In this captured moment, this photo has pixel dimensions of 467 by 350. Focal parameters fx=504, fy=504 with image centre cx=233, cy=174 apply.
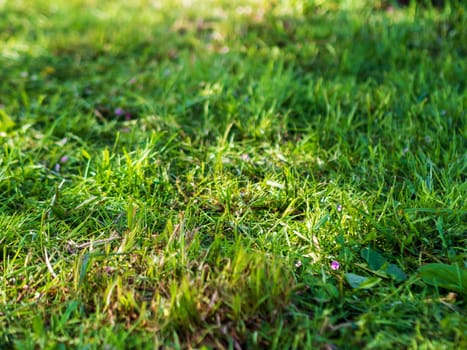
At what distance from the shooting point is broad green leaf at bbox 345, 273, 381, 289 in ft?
5.67

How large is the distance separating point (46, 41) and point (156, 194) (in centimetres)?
244

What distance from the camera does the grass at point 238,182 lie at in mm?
1649

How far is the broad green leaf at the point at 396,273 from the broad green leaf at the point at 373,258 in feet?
0.11

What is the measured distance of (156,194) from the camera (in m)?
2.36

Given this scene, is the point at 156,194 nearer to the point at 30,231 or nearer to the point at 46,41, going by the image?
the point at 30,231

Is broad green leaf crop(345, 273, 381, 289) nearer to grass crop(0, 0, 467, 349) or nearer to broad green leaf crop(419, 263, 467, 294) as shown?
grass crop(0, 0, 467, 349)

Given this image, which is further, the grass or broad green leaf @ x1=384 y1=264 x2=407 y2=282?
broad green leaf @ x1=384 y1=264 x2=407 y2=282

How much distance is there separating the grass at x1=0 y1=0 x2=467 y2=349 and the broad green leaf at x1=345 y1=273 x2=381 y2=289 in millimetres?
20

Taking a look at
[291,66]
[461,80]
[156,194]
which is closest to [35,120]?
[156,194]

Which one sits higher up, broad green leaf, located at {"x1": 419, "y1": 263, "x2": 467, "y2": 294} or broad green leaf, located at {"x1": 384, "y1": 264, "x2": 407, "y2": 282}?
broad green leaf, located at {"x1": 419, "y1": 263, "x2": 467, "y2": 294}

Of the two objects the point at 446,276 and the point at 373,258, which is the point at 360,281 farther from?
the point at 446,276

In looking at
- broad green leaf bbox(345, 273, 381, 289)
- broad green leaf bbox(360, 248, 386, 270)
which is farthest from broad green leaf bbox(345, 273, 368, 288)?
Result: broad green leaf bbox(360, 248, 386, 270)

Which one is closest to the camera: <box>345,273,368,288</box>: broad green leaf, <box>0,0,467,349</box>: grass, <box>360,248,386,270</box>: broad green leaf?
<box>0,0,467,349</box>: grass

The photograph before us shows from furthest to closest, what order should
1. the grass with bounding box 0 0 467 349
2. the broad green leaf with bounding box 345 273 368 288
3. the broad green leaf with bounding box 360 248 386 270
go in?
the broad green leaf with bounding box 360 248 386 270 < the broad green leaf with bounding box 345 273 368 288 < the grass with bounding box 0 0 467 349
